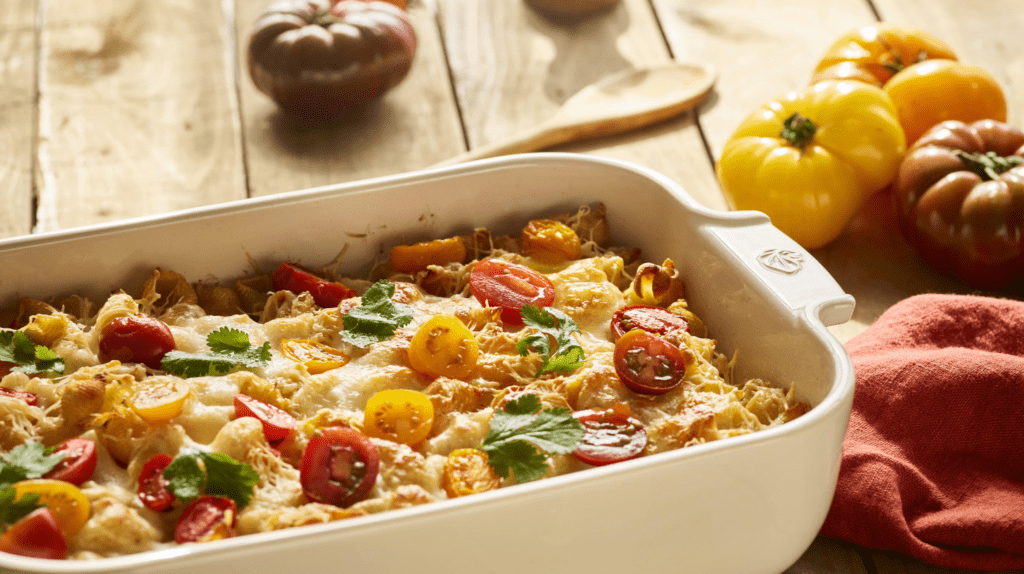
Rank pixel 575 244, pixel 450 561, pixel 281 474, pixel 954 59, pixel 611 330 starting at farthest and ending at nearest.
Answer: pixel 954 59 → pixel 575 244 → pixel 611 330 → pixel 281 474 → pixel 450 561

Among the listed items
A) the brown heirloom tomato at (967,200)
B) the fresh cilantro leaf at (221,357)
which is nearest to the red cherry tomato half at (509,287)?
the fresh cilantro leaf at (221,357)

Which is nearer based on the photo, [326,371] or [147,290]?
[326,371]

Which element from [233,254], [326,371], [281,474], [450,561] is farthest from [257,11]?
[450,561]

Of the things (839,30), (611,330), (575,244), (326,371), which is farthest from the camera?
(839,30)

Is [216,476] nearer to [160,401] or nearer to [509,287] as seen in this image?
[160,401]

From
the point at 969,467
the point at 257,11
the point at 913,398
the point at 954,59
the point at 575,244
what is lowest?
the point at 969,467

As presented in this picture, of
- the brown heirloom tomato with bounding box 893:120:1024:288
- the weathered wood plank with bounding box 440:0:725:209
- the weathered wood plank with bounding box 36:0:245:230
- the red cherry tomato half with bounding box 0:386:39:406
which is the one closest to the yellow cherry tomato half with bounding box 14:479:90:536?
the red cherry tomato half with bounding box 0:386:39:406

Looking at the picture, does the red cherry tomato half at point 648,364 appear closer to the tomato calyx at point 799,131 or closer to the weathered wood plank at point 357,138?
the tomato calyx at point 799,131

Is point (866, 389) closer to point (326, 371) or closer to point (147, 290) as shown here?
point (326, 371)
